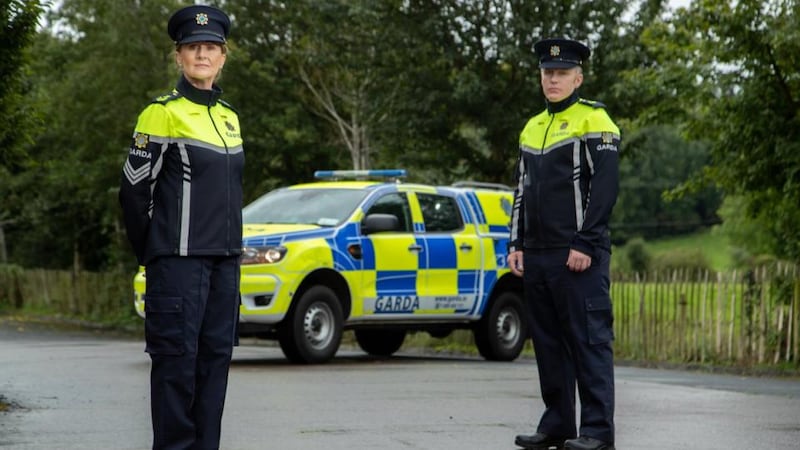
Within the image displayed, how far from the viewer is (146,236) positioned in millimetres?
5578

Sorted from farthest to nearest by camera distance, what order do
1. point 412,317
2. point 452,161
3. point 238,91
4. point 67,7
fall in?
point 67,7, point 238,91, point 452,161, point 412,317

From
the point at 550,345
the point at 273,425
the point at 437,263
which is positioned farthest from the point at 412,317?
the point at 550,345

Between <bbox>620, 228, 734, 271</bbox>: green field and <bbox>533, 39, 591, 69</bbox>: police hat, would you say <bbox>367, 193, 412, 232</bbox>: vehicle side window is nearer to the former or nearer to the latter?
<bbox>533, 39, 591, 69</bbox>: police hat

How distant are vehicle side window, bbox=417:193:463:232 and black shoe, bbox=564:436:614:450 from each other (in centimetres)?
850

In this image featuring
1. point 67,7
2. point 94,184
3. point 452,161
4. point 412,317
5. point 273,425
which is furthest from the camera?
point 67,7

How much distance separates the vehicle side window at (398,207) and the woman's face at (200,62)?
934cm

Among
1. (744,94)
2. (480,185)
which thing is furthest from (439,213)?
(744,94)

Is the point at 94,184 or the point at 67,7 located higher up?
the point at 67,7

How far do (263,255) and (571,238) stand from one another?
22.3 feet

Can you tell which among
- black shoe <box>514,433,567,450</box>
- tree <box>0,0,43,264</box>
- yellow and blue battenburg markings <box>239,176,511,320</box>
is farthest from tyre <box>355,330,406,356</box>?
black shoe <box>514,433,567,450</box>

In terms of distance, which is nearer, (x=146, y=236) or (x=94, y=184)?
(x=146, y=236)

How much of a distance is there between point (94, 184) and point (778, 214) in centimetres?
2072

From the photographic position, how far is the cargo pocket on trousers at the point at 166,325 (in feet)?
18.0

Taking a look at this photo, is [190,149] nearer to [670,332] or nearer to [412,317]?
[412,317]
